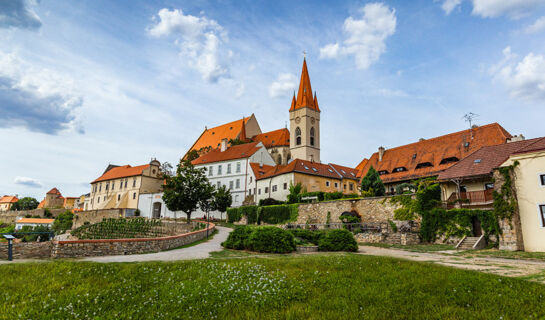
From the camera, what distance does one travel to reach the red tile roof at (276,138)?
224ft

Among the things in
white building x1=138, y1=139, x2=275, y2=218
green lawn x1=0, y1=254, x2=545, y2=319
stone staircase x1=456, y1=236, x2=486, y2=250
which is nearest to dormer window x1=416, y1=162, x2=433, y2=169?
stone staircase x1=456, y1=236, x2=486, y2=250

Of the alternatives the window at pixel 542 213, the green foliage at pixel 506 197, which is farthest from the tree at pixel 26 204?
the window at pixel 542 213

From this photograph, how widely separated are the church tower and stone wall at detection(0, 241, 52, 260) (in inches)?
2078

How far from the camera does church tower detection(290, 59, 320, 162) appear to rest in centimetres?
6525

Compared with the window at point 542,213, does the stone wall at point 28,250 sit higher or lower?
lower

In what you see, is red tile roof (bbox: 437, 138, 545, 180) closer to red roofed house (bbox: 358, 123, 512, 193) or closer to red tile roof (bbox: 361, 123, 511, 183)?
red roofed house (bbox: 358, 123, 512, 193)

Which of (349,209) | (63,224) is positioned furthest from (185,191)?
(63,224)

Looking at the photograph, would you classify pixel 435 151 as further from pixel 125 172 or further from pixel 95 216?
pixel 125 172

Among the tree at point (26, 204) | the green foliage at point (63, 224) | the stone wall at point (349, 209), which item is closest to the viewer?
the stone wall at point (349, 209)

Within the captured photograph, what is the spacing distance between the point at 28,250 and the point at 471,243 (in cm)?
2345

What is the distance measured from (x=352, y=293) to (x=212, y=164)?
55.8 metres

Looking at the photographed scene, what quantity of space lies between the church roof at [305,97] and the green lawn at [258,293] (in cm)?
5956

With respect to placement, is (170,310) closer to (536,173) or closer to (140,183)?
(536,173)

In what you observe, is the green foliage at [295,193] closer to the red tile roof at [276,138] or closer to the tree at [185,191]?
the tree at [185,191]
